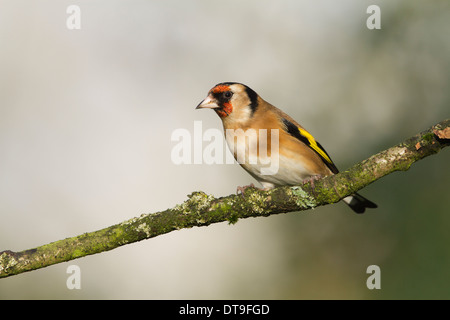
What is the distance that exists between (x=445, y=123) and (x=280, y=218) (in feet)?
18.7

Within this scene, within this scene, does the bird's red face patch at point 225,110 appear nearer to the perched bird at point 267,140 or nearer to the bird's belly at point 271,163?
the perched bird at point 267,140

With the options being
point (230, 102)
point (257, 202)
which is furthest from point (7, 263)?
point (230, 102)

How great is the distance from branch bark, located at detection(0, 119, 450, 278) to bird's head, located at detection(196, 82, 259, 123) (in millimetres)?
1379

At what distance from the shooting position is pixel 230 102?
17.0 feet

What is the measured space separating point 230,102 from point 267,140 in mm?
636

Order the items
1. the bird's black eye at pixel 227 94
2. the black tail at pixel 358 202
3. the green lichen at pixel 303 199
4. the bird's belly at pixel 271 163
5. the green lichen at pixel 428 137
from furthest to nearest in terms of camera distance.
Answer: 1. the black tail at pixel 358 202
2. the bird's black eye at pixel 227 94
3. the bird's belly at pixel 271 163
4. the green lichen at pixel 303 199
5. the green lichen at pixel 428 137

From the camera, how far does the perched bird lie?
15.7ft

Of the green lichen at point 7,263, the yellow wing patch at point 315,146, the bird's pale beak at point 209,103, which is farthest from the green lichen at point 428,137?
the green lichen at point 7,263

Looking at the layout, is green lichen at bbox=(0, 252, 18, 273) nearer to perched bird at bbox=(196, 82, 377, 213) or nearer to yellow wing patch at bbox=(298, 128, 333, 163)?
perched bird at bbox=(196, 82, 377, 213)

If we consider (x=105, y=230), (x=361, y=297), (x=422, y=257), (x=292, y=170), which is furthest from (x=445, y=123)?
(x=361, y=297)

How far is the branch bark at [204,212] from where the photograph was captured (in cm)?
358

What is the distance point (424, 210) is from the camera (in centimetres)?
719

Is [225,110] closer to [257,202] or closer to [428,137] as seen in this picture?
[257,202]

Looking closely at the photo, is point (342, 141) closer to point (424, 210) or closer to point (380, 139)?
point (380, 139)
